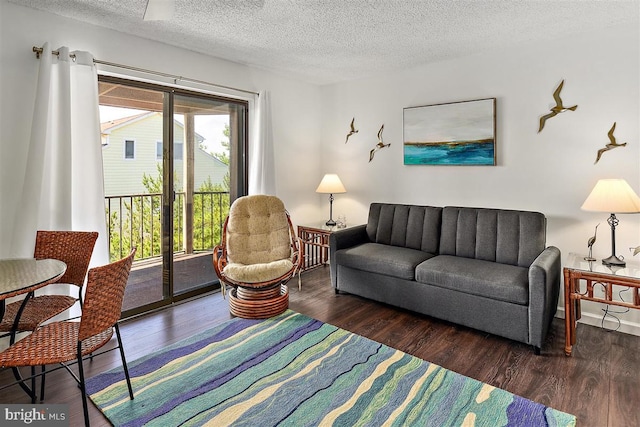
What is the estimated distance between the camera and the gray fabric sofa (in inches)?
105

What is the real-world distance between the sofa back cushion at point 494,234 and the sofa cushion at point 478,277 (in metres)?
0.13

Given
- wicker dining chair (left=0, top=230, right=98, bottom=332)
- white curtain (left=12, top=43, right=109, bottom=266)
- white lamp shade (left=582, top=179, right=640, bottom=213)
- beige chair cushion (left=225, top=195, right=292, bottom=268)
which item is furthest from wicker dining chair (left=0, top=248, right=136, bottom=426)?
white lamp shade (left=582, top=179, right=640, bottom=213)

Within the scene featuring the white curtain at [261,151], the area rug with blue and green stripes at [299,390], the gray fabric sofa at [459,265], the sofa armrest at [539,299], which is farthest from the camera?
the white curtain at [261,151]

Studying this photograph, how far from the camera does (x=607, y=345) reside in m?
2.73

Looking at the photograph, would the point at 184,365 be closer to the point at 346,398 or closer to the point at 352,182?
the point at 346,398

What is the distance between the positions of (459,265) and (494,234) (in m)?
0.52

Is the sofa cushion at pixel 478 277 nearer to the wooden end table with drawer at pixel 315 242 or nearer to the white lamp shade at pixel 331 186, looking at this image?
the wooden end table with drawer at pixel 315 242

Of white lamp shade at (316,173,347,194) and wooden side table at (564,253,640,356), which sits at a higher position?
white lamp shade at (316,173,347,194)

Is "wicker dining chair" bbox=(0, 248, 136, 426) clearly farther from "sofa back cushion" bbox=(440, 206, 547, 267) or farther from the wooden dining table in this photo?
"sofa back cushion" bbox=(440, 206, 547, 267)

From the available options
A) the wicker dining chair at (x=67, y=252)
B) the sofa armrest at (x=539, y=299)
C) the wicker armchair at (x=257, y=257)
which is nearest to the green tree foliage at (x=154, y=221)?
the wicker armchair at (x=257, y=257)

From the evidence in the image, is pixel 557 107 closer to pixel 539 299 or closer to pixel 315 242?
pixel 539 299

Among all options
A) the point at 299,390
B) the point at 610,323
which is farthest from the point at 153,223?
the point at 610,323

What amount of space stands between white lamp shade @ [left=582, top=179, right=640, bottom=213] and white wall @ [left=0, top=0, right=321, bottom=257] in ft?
10.2

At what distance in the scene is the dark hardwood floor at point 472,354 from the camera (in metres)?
2.07
